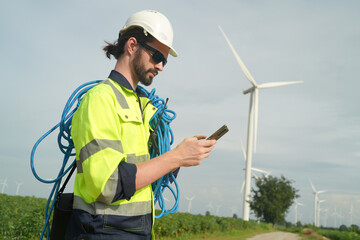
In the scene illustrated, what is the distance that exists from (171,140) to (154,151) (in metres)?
0.30

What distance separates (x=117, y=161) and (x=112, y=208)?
309 mm

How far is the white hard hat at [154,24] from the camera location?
7.77 feet

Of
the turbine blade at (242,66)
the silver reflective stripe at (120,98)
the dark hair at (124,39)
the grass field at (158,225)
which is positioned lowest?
the grass field at (158,225)

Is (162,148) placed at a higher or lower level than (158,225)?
higher

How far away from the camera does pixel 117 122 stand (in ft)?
6.39

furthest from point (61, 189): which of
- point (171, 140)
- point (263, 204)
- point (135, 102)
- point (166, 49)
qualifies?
point (263, 204)

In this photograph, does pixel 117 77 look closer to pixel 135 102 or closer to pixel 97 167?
pixel 135 102

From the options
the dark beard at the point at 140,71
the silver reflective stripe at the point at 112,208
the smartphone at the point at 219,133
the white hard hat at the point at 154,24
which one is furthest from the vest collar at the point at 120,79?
the silver reflective stripe at the point at 112,208

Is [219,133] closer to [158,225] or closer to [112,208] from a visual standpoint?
[112,208]

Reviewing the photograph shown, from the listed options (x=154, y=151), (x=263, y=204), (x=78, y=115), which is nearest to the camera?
(x=78, y=115)

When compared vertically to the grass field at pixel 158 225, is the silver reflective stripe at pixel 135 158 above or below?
above

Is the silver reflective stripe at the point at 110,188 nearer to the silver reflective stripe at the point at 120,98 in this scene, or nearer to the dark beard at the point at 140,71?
the silver reflective stripe at the point at 120,98

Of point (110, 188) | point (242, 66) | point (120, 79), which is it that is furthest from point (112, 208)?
point (242, 66)

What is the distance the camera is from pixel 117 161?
177 cm
